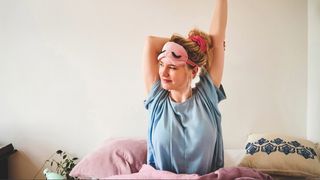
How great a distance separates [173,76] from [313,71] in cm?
118

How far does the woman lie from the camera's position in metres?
1.25

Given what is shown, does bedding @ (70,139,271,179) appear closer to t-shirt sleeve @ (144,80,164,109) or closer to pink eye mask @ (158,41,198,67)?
t-shirt sleeve @ (144,80,164,109)

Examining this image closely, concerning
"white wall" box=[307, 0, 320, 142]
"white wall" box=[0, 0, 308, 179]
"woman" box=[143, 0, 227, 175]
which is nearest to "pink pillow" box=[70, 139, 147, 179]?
"woman" box=[143, 0, 227, 175]

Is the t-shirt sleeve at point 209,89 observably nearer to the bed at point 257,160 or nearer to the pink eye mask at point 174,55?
the pink eye mask at point 174,55

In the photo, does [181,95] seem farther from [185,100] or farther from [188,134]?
[188,134]

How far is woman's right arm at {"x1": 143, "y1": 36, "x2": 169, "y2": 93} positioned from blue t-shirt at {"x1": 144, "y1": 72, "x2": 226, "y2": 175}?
0.12m

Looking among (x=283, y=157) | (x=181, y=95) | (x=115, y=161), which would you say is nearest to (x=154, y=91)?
(x=181, y=95)

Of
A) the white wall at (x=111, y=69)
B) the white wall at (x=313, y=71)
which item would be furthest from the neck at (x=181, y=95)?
the white wall at (x=313, y=71)

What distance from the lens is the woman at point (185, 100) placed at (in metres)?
1.25

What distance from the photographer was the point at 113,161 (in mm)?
1640

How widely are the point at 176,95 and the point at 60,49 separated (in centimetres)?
117

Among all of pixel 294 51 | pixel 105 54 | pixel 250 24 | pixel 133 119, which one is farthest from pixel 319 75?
pixel 105 54

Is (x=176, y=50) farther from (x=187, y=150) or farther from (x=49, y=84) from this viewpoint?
(x=49, y=84)

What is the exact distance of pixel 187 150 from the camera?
4.09ft
